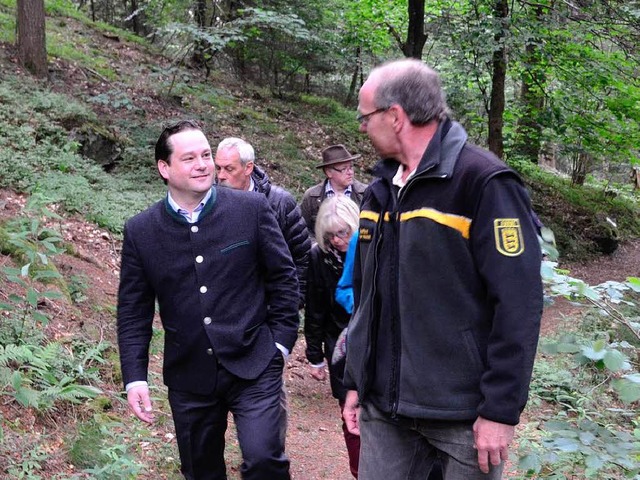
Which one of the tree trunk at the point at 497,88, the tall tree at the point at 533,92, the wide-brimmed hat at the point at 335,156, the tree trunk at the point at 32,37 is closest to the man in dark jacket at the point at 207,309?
the wide-brimmed hat at the point at 335,156

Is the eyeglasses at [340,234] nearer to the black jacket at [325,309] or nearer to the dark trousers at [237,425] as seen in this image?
the black jacket at [325,309]

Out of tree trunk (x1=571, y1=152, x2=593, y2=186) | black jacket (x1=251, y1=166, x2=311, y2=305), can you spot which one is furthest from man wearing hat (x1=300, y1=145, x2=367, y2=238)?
tree trunk (x1=571, y1=152, x2=593, y2=186)

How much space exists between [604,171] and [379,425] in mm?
25714

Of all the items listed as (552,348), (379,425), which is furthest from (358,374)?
(552,348)

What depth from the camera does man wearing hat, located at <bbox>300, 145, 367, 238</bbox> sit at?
23.1ft

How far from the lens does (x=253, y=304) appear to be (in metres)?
3.67

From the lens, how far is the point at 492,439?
2.37m

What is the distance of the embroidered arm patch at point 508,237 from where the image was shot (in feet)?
7.77

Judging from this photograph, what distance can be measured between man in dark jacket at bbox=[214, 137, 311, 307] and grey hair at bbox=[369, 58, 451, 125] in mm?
2576

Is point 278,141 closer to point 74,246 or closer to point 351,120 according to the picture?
point 351,120

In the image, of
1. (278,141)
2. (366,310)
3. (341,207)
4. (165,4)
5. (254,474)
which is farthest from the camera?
(165,4)

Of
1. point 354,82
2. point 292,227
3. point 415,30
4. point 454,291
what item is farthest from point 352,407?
point 354,82

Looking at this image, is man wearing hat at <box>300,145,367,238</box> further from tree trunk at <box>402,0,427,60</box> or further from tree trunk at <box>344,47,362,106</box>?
tree trunk at <box>344,47,362,106</box>

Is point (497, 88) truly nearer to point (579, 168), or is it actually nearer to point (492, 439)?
point (579, 168)
